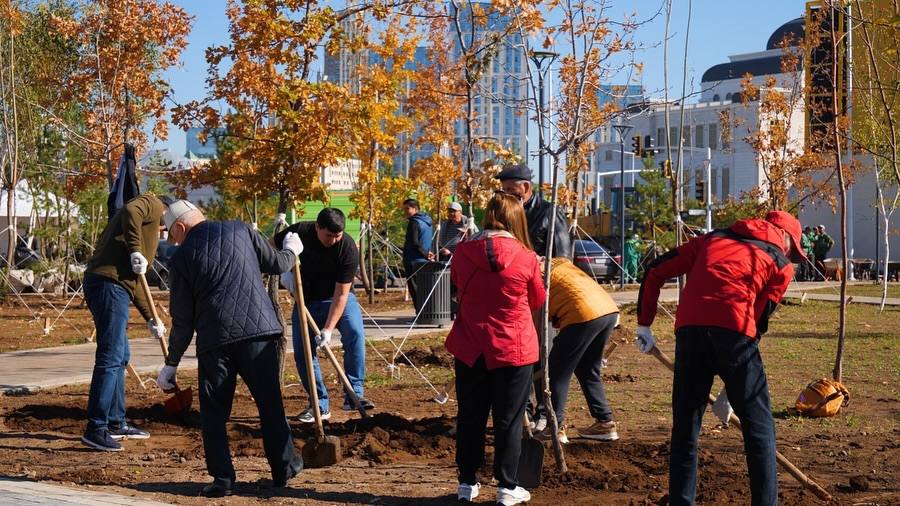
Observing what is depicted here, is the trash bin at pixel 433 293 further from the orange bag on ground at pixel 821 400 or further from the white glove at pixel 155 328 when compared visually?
the white glove at pixel 155 328

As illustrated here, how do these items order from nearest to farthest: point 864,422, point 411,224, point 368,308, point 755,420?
point 755,420, point 864,422, point 411,224, point 368,308

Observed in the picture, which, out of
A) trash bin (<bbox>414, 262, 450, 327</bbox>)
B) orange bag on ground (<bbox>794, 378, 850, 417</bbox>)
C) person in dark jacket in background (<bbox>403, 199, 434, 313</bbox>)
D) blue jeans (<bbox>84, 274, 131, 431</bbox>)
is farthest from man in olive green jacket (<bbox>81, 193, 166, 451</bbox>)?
person in dark jacket in background (<bbox>403, 199, 434, 313</bbox>)

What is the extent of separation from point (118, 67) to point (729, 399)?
1693 centimetres

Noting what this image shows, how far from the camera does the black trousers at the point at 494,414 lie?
6176 mm

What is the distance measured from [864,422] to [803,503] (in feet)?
10.0

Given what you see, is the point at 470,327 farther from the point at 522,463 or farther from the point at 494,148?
the point at 494,148

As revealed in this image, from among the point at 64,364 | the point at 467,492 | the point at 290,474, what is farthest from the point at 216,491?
the point at 64,364

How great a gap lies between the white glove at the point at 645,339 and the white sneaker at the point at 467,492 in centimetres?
115

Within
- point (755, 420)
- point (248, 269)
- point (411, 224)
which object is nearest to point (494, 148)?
point (411, 224)

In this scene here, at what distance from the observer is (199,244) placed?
21.5 feet

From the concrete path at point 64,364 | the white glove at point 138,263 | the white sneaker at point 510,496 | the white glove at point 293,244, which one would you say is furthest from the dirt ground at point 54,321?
the white sneaker at point 510,496

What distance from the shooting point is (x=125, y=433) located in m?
8.29

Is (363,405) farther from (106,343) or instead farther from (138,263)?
(138,263)

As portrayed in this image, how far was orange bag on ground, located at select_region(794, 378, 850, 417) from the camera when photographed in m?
8.85
